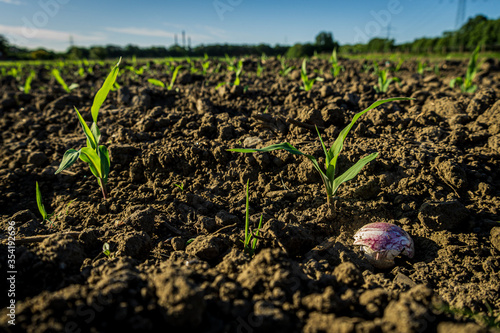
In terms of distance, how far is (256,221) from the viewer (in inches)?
65.3

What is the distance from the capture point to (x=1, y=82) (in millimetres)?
7285

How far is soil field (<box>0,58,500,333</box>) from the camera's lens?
3.11 feet

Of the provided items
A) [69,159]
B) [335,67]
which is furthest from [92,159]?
[335,67]

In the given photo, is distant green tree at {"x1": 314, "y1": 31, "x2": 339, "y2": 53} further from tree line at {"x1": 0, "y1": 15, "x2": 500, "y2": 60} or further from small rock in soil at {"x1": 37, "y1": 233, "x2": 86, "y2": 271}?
small rock in soil at {"x1": 37, "y1": 233, "x2": 86, "y2": 271}

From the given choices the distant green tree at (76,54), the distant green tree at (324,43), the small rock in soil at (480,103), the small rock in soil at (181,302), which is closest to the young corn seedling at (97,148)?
the small rock in soil at (181,302)

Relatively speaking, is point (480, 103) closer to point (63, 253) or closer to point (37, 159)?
point (63, 253)

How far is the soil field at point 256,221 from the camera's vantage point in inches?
37.3

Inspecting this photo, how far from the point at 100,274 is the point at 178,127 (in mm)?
1703

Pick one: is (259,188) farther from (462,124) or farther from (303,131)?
(462,124)

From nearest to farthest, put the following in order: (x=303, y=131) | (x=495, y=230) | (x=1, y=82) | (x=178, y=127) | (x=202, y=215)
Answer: (x=495, y=230) < (x=202, y=215) < (x=303, y=131) < (x=178, y=127) < (x=1, y=82)

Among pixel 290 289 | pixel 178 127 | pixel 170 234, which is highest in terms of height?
pixel 178 127

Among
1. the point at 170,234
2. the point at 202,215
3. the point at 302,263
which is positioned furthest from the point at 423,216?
the point at 170,234

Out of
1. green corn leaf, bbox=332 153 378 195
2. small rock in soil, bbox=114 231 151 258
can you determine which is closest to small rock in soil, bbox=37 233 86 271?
small rock in soil, bbox=114 231 151 258

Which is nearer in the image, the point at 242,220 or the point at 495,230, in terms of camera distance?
the point at 495,230
